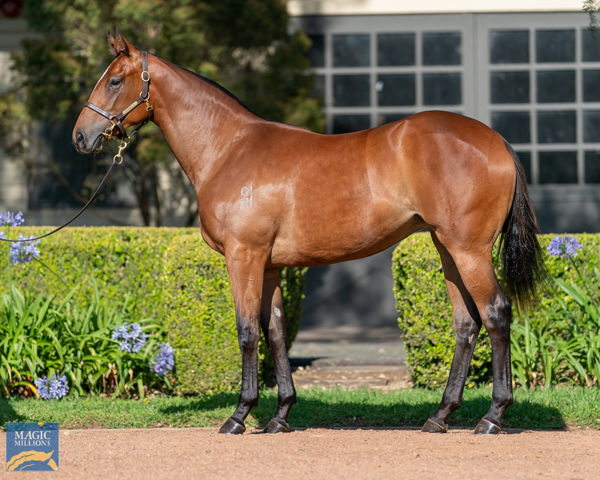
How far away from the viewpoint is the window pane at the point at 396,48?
410 inches

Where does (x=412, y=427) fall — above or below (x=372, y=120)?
below

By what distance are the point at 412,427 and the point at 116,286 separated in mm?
2976

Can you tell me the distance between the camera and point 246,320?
4.66 meters

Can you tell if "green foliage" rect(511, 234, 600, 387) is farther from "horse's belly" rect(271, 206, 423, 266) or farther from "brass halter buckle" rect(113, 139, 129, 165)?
"brass halter buckle" rect(113, 139, 129, 165)

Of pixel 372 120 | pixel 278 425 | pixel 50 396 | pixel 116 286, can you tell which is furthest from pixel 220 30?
pixel 278 425

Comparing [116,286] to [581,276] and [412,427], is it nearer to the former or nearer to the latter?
[412,427]

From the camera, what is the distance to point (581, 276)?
20.6 feet

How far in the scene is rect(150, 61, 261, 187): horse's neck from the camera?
16.0 feet

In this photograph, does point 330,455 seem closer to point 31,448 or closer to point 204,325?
point 31,448

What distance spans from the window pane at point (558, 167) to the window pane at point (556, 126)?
8.0 inches

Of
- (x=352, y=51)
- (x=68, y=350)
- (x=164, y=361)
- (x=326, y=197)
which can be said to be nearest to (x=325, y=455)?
(x=326, y=197)

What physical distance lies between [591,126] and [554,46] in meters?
1.21

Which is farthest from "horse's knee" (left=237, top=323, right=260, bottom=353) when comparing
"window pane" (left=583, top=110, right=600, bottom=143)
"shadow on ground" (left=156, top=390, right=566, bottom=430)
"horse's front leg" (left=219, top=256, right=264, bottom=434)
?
"window pane" (left=583, top=110, right=600, bottom=143)

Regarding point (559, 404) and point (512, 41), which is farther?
point (512, 41)
